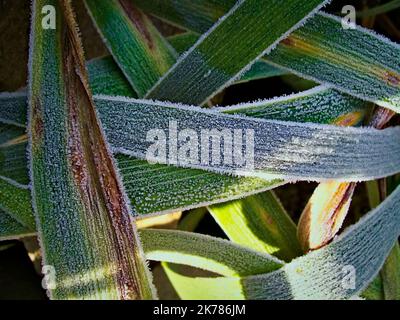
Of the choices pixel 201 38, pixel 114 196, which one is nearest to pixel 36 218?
pixel 114 196

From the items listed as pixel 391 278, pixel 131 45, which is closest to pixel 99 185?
pixel 131 45

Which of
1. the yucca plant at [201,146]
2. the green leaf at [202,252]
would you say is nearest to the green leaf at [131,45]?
the yucca plant at [201,146]

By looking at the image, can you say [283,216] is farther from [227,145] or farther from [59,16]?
[59,16]

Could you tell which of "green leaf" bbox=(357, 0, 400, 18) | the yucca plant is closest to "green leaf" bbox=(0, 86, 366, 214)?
the yucca plant

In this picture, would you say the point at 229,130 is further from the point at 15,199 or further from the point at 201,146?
the point at 15,199

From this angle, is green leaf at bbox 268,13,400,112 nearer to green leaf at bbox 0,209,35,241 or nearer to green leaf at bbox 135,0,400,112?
green leaf at bbox 135,0,400,112

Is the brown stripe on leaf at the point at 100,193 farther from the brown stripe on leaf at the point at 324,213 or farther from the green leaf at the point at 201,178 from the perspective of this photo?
the brown stripe on leaf at the point at 324,213

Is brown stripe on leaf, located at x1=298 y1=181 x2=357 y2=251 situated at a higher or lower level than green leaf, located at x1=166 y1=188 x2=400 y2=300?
higher

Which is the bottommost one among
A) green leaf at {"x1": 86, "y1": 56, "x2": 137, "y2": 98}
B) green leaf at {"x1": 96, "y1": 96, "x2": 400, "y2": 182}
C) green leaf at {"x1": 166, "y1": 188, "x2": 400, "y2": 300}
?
green leaf at {"x1": 166, "y1": 188, "x2": 400, "y2": 300}
